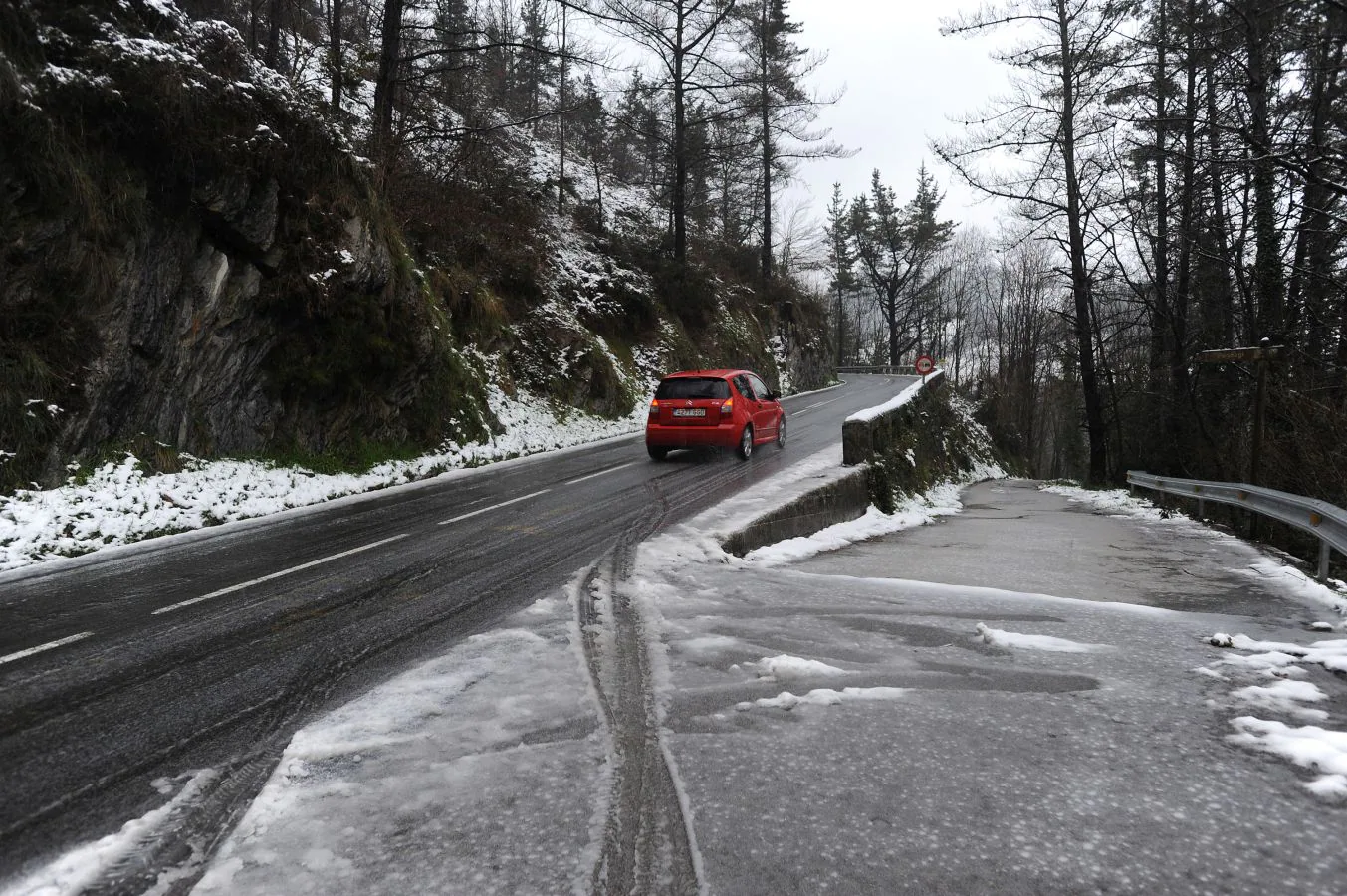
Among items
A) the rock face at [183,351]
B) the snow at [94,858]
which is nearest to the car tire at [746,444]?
the rock face at [183,351]

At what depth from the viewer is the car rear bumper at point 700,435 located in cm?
1393

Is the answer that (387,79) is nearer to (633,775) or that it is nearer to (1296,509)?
(633,775)

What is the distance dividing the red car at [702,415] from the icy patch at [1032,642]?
9.37 m

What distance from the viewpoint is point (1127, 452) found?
23156mm

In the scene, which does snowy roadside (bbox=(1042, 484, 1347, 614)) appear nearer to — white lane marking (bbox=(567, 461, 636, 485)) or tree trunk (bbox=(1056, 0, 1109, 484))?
tree trunk (bbox=(1056, 0, 1109, 484))

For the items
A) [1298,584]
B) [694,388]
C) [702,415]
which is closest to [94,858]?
[1298,584]

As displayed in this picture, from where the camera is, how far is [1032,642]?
4582 mm

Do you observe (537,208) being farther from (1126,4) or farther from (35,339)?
(35,339)

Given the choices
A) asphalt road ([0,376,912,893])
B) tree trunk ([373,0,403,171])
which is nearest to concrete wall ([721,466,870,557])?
asphalt road ([0,376,912,893])

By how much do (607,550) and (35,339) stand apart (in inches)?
274

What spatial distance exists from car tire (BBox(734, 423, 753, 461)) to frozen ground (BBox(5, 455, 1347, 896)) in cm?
896

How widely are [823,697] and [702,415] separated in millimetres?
10433

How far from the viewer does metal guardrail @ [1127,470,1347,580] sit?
6.60 m

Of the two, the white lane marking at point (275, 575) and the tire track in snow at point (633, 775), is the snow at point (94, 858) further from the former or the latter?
the white lane marking at point (275, 575)
